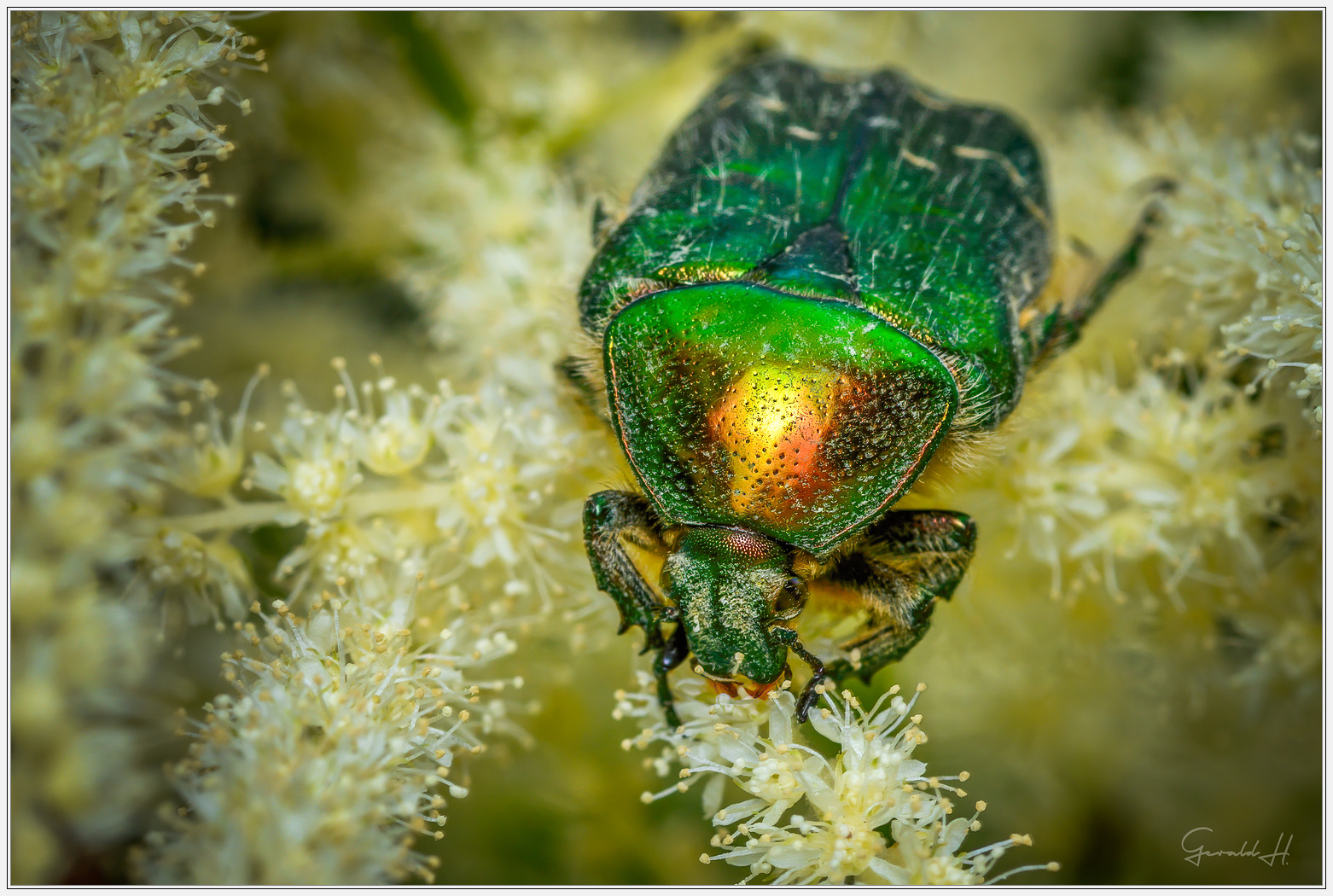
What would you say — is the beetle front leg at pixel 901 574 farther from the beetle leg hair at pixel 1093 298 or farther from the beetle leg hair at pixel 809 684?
the beetle leg hair at pixel 1093 298

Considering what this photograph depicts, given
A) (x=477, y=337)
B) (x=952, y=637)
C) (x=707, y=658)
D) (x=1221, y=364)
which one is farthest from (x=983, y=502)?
(x=477, y=337)

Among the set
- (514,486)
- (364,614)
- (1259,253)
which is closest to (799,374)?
(514,486)

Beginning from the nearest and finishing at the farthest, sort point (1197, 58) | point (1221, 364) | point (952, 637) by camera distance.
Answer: point (1221, 364), point (952, 637), point (1197, 58)

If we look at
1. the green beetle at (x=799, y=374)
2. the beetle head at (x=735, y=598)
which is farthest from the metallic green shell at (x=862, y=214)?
the beetle head at (x=735, y=598)

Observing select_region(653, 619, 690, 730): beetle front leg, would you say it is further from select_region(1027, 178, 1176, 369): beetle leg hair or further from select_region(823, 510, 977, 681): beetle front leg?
select_region(1027, 178, 1176, 369): beetle leg hair

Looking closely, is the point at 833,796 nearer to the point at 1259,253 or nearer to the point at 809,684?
A: the point at 809,684

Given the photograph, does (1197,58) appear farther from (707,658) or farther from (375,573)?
(375,573)

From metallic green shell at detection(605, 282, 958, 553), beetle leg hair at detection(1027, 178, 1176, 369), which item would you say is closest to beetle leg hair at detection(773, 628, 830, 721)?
metallic green shell at detection(605, 282, 958, 553)

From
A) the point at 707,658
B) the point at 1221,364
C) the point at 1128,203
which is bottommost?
the point at 707,658

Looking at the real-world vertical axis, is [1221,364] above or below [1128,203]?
below
